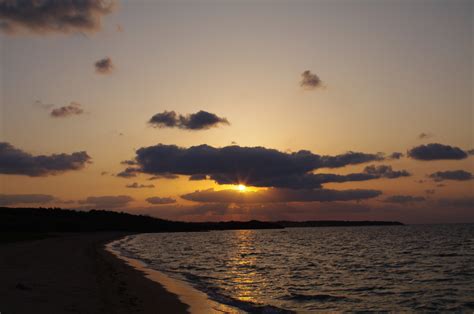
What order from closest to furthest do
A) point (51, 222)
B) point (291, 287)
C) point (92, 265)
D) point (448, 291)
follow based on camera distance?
1. point (448, 291)
2. point (291, 287)
3. point (92, 265)
4. point (51, 222)

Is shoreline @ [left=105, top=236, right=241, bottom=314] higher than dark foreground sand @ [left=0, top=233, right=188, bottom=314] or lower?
lower

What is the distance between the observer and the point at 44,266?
Result: 113ft

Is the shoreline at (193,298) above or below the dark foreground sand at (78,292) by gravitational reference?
below

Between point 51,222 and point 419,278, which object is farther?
point 51,222

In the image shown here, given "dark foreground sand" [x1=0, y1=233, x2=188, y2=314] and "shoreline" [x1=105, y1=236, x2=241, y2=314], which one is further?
"shoreline" [x1=105, y1=236, x2=241, y2=314]

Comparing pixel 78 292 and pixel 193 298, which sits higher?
pixel 78 292

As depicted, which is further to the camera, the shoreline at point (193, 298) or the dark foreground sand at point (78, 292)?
the shoreline at point (193, 298)

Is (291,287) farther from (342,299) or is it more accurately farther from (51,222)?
(51,222)

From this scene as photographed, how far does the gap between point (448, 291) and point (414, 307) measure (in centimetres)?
→ 625

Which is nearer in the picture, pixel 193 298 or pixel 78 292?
pixel 78 292

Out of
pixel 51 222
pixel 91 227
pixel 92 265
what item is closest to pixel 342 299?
pixel 92 265

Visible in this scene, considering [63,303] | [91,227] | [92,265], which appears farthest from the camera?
[91,227]

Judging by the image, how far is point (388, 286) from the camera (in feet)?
98.7

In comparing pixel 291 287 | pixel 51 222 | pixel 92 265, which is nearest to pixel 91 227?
pixel 51 222
